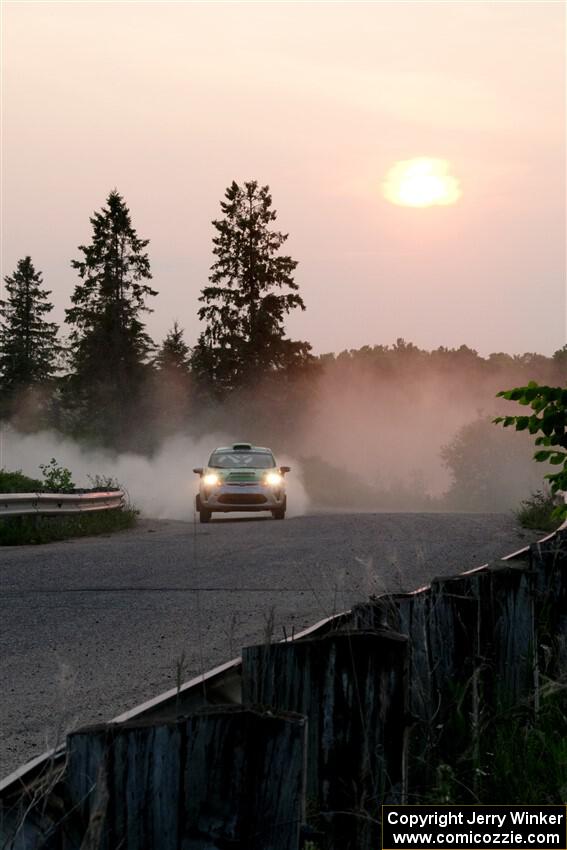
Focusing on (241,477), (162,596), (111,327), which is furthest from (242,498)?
(111,327)

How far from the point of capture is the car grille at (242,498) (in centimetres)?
2572

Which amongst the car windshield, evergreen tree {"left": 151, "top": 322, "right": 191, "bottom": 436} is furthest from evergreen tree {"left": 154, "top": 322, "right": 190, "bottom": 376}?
the car windshield

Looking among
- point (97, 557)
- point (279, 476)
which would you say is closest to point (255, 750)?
point (97, 557)

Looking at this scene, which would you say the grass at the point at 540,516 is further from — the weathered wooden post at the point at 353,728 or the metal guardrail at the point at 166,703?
the weathered wooden post at the point at 353,728

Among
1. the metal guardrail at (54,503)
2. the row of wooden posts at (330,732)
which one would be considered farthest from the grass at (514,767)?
the metal guardrail at (54,503)

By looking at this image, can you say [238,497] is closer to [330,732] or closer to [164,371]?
[330,732]

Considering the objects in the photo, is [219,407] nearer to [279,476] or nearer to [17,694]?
[279,476]

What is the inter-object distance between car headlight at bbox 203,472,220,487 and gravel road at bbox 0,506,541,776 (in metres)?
5.36

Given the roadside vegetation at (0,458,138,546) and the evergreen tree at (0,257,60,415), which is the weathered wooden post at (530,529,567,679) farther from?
the evergreen tree at (0,257,60,415)

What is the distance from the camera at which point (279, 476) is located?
2628cm

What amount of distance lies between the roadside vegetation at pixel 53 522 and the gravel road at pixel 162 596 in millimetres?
862

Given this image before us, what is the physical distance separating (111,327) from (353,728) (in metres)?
66.2

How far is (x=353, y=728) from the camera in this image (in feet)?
10.7

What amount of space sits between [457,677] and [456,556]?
9525 mm
